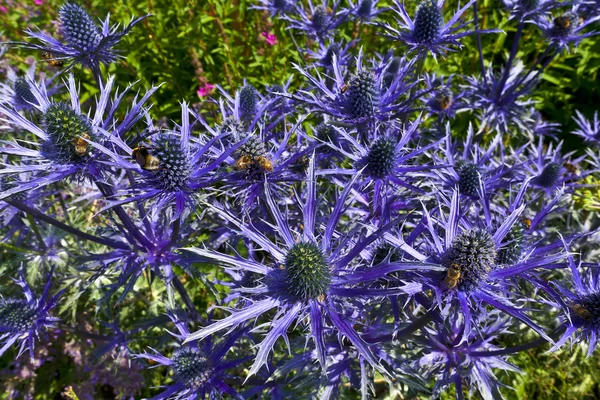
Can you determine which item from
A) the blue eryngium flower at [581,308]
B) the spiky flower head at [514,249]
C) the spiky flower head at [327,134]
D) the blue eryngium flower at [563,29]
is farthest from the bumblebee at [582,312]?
the blue eryngium flower at [563,29]

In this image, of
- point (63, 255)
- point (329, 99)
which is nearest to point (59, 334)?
point (63, 255)

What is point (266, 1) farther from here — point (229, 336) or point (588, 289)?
point (588, 289)

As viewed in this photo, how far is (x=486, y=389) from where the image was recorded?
1.71m

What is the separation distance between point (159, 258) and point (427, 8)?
5.49 feet

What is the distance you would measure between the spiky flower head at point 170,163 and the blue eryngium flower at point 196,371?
60 centimetres

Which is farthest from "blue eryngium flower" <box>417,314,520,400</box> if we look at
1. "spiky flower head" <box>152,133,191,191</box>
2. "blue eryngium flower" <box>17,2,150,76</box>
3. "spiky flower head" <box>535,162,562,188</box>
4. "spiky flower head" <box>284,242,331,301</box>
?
"blue eryngium flower" <box>17,2,150,76</box>

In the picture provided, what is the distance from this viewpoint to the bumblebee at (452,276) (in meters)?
1.26

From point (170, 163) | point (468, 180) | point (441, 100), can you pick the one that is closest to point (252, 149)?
point (170, 163)

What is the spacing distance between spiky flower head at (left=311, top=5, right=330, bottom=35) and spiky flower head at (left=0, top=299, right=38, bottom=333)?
7.33ft

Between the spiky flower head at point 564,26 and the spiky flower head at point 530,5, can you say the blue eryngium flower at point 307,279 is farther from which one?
the spiky flower head at point 564,26

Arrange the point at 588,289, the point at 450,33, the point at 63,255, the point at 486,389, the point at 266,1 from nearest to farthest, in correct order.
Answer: the point at 588,289 < the point at 486,389 < the point at 450,33 < the point at 63,255 < the point at 266,1

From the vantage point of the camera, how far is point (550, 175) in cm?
233

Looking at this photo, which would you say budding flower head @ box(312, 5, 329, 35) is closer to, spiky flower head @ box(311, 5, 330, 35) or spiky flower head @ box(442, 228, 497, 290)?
spiky flower head @ box(311, 5, 330, 35)

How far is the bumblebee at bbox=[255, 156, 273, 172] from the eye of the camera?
161 centimetres
